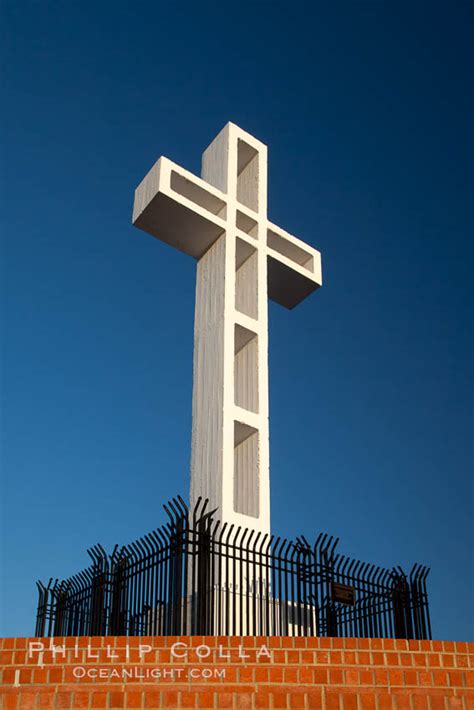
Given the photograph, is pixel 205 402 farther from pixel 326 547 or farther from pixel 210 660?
pixel 210 660

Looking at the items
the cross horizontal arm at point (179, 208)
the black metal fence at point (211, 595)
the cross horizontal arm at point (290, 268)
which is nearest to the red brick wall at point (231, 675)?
the black metal fence at point (211, 595)

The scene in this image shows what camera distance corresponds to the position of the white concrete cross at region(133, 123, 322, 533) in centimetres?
1152

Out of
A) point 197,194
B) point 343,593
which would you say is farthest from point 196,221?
point 343,593

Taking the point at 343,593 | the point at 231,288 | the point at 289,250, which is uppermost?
the point at 289,250

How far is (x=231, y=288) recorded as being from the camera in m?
12.5

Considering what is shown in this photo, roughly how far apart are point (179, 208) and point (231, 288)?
1.51m

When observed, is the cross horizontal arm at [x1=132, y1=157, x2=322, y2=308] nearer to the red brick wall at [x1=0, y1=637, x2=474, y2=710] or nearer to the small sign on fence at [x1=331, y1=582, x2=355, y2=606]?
the small sign on fence at [x1=331, y1=582, x2=355, y2=606]

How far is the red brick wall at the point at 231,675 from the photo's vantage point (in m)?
6.67

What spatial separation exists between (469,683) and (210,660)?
236cm

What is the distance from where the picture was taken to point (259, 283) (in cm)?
1317

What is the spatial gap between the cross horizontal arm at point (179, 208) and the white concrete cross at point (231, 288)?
0.05ft

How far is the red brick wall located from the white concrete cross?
3.73m

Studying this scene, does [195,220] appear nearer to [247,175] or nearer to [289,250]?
[247,175]

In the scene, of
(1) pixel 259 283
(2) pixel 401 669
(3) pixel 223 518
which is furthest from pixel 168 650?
(1) pixel 259 283
